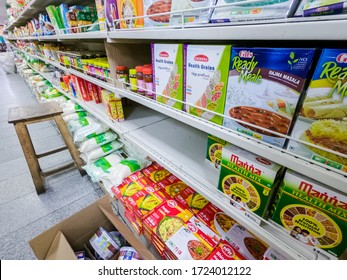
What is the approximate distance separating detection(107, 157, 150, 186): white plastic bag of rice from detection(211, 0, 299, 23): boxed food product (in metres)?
1.07

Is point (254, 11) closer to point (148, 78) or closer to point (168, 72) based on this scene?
point (168, 72)

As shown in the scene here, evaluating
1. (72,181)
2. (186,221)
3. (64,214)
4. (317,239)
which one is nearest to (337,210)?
(317,239)

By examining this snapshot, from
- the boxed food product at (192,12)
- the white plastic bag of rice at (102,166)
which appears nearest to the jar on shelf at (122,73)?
the boxed food product at (192,12)

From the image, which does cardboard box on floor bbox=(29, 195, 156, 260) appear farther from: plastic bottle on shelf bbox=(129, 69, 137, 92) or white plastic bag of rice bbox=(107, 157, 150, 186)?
plastic bottle on shelf bbox=(129, 69, 137, 92)

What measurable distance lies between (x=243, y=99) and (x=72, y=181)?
1.87 metres

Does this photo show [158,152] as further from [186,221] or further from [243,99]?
[243,99]

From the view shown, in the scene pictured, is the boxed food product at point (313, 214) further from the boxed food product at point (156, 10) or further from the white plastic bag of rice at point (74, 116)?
the white plastic bag of rice at point (74, 116)

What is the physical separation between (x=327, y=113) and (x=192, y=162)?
0.59 metres

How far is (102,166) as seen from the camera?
4.98 feet

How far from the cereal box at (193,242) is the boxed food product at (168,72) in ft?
1.95

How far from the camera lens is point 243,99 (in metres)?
0.52

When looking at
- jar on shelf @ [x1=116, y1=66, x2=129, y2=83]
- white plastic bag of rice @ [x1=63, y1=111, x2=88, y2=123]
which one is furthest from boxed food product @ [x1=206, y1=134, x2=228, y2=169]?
white plastic bag of rice @ [x1=63, y1=111, x2=88, y2=123]

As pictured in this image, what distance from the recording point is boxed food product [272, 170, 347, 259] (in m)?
0.43

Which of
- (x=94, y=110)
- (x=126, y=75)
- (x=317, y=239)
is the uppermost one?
(x=126, y=75)
